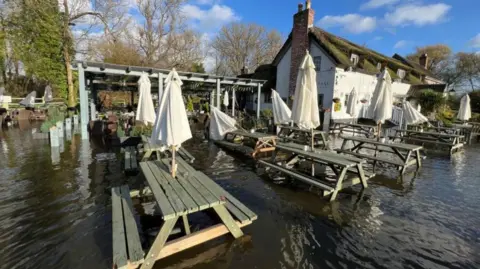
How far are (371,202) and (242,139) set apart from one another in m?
6.88

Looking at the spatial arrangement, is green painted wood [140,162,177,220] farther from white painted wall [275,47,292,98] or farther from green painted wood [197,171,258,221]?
white painted wall [275,47,292,98]

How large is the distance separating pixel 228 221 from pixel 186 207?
0.78 m

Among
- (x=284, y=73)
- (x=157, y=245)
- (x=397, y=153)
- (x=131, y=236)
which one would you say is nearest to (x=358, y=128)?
(x=397, y=153)

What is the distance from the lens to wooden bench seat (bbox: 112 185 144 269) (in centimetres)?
254

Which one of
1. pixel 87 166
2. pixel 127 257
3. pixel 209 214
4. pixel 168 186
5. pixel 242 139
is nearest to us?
pixel 127 257

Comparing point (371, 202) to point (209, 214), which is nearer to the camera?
point (209, 214)

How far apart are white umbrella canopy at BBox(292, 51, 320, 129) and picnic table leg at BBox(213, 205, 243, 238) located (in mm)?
3624

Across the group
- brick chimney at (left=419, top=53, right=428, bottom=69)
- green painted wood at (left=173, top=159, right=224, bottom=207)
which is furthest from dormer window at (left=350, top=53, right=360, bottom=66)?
brick chimney at (left=419, top=53, right=428, bottom=69)

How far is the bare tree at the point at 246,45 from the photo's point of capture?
35.1m

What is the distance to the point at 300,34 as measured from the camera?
1714 cm

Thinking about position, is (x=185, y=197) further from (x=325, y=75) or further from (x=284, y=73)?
(x=284, y=73)

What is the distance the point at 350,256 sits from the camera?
3266 mm

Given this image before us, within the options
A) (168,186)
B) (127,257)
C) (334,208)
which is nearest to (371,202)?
(334,208)

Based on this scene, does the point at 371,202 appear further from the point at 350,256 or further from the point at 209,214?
the point at 209,214
